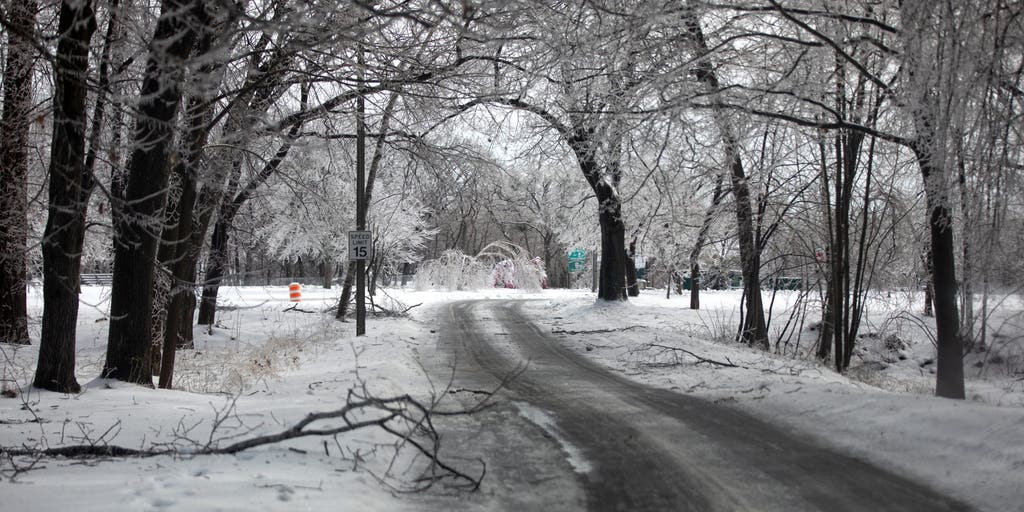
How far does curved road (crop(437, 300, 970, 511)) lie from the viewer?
14.8 feet

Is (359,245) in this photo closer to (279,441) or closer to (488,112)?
(488,112)

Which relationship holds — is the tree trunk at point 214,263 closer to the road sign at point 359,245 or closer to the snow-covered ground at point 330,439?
the road sign at point 359,245

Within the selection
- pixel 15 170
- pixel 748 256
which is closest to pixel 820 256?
pixel 748 256

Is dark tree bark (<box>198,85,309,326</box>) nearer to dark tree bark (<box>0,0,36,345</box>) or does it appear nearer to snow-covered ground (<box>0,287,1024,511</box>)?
snow-covered ground (<box>0,287,1024,511</box>)

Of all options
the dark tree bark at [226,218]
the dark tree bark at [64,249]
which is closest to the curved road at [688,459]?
the dark tree bark at [64,249]

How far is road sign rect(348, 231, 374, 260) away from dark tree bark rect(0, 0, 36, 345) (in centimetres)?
588

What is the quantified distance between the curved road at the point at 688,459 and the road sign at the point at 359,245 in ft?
21.3

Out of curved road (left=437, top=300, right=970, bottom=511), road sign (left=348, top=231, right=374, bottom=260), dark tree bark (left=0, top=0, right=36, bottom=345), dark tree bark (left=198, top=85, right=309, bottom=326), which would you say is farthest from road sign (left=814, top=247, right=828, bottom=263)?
dark tree bark (left=0, top=0, right=36, bottom=345)

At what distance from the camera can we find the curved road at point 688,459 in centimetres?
451

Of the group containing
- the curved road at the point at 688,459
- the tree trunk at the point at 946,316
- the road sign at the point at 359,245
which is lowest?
the curved road at the point at 688,459

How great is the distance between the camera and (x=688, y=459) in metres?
5.47

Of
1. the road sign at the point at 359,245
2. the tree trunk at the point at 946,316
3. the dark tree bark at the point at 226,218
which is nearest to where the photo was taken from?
the tree trunk at the point at 946,316

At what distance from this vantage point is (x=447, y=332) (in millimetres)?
17656

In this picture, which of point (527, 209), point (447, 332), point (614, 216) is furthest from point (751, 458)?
point (527, 209)
